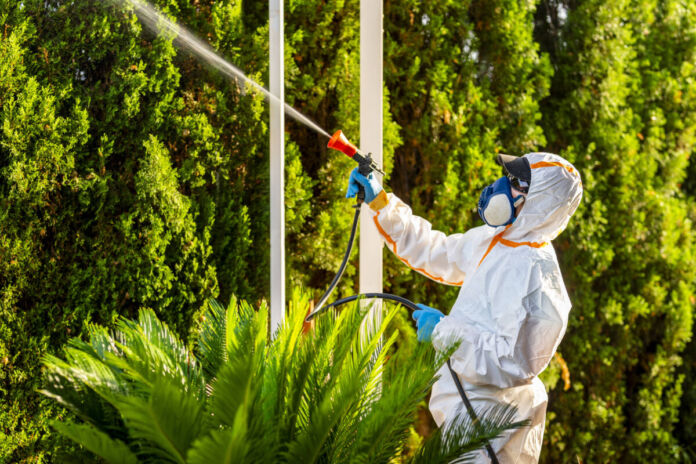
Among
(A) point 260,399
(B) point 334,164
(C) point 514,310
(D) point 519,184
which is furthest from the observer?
(B) point 334,164

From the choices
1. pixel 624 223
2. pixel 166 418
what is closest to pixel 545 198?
pixel 166 418

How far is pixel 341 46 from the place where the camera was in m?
2.98

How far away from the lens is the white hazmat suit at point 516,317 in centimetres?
192

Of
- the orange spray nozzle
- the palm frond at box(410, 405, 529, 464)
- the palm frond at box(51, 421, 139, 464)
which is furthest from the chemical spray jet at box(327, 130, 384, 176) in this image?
the palm frond at box(51, 421, 139, 464)

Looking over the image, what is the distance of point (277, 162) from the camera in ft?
8.66

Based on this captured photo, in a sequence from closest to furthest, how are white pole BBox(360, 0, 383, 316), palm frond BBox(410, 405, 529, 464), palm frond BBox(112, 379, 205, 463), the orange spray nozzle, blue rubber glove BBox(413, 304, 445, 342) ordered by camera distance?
1. palm frond BBox(112, 379, 205, 463)
2. palm frond BBox(410, 405, 529, 464)
3. blue rubber glove BBox(413, 304, 445, 342)
4. the orange spray nozzle
5. white pole BBox(360, 0, 383, 316)

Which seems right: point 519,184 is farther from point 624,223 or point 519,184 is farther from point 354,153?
point 624,223

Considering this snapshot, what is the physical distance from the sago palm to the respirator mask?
1.86 ft

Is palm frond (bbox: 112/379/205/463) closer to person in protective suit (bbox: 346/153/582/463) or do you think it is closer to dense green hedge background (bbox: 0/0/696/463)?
person in protective suit (bbox: 346/153/582/463)

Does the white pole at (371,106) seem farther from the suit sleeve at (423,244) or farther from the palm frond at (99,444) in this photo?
the palm frond at (99,444)

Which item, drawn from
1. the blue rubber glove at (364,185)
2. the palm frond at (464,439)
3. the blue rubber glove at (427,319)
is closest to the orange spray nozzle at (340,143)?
the blue rubber glove at (364,185)

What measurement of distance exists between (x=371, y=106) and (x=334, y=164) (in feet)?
1.00

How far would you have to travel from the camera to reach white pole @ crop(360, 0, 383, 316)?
2.80 metres

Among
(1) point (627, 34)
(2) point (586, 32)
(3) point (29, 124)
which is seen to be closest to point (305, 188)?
(3) point (29, 124)
